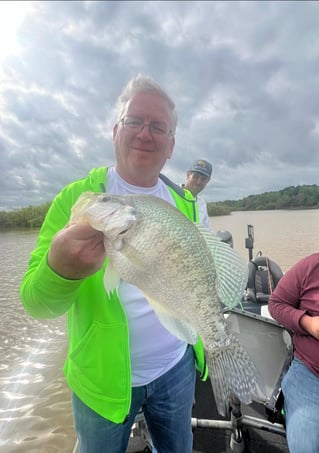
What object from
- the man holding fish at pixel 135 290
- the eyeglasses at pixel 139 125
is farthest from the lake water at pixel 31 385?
the eyeglasses at pixel 139 125

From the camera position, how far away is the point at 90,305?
61.7 inches

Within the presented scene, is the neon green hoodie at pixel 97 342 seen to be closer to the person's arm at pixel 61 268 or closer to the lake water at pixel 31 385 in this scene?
the person's arm at pixel 61 268

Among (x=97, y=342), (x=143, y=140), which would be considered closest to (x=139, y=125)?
(x=143, y=140)

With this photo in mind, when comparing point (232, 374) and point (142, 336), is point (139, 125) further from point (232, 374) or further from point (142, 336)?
point (232, 374)

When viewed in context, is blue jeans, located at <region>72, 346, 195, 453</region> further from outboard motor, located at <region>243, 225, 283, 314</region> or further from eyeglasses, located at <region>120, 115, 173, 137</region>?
outboard motor, located at <region>243, 225, 283, 314</region>

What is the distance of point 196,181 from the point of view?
5.40 meters

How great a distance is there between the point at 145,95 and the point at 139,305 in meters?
1.22

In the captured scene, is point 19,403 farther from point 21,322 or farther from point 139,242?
point 139,242

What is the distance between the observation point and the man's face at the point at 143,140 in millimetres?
1676

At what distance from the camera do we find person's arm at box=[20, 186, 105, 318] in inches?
47.1

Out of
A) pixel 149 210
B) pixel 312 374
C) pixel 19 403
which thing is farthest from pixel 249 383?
pixel 19 403

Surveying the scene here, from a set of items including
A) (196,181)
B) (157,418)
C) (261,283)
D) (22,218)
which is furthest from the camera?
(22,218)

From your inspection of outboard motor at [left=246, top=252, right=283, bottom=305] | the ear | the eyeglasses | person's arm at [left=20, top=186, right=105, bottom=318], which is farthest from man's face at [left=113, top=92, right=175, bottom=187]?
outboard motor at [left=246, top=252, right=283, bottom=305]

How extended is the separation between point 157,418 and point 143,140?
1.72m
